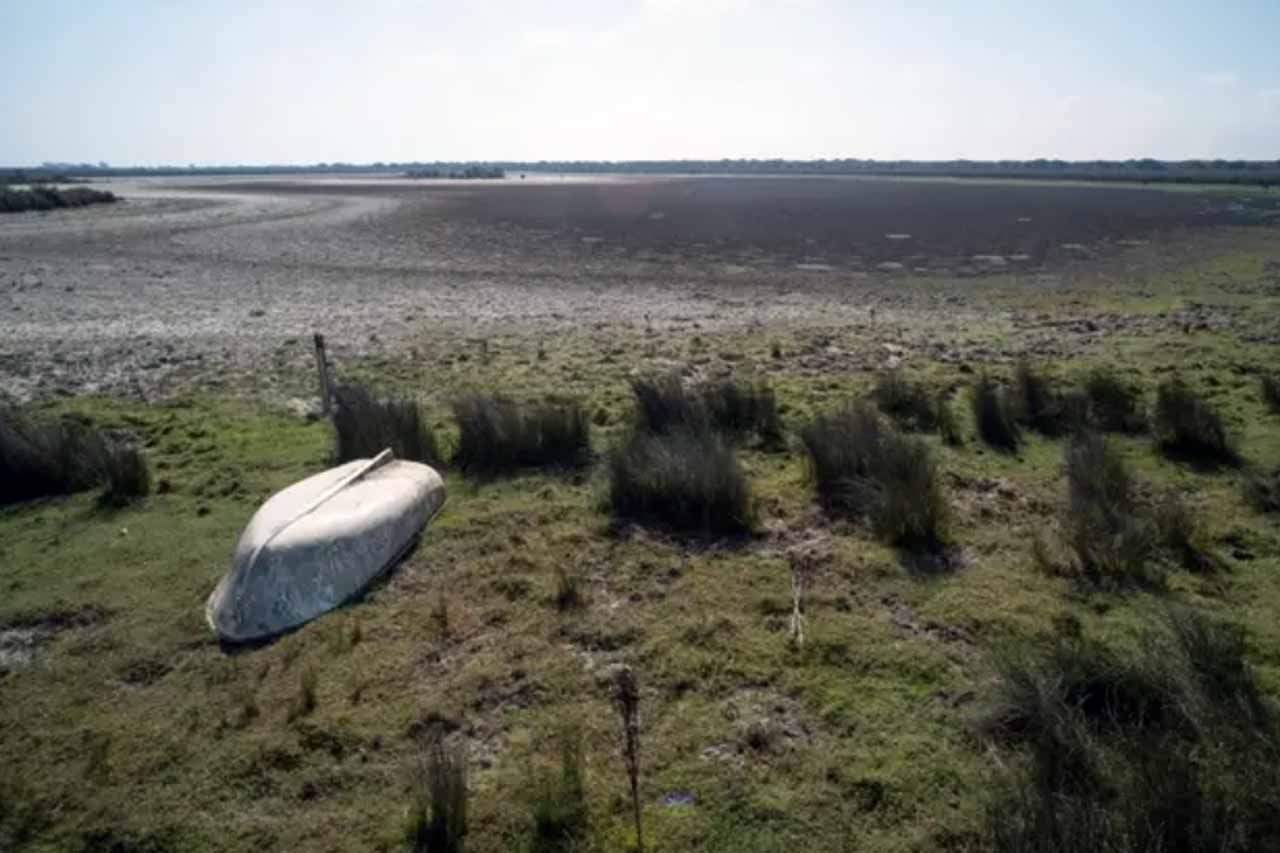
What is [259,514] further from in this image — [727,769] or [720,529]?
[727,769]

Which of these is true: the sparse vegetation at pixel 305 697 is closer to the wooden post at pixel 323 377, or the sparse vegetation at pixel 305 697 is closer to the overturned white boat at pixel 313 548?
the overturned white boat at pixel 313 548

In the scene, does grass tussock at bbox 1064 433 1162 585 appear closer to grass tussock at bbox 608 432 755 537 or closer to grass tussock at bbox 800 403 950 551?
grass tussock at bbox 800 403 950 551

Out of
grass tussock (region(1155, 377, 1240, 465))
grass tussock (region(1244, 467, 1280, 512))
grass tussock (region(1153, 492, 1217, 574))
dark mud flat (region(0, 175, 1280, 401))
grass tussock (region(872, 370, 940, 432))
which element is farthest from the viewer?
dark mud flat (region(0, 175, 1280, 401))

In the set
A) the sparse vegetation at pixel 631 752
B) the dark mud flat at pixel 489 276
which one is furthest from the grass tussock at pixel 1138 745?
the dark mud flat at pixel 489 276

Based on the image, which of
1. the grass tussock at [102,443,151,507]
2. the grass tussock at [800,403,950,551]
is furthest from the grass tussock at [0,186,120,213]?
the grass tussock at [800,403,950,551]

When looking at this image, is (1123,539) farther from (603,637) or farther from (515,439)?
(515,439)

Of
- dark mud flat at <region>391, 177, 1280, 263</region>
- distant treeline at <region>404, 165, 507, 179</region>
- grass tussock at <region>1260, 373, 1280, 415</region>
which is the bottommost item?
grass tussock at <region>1260, 373, 1280, 415</region>

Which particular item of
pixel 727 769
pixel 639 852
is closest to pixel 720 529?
pixel 727 769
